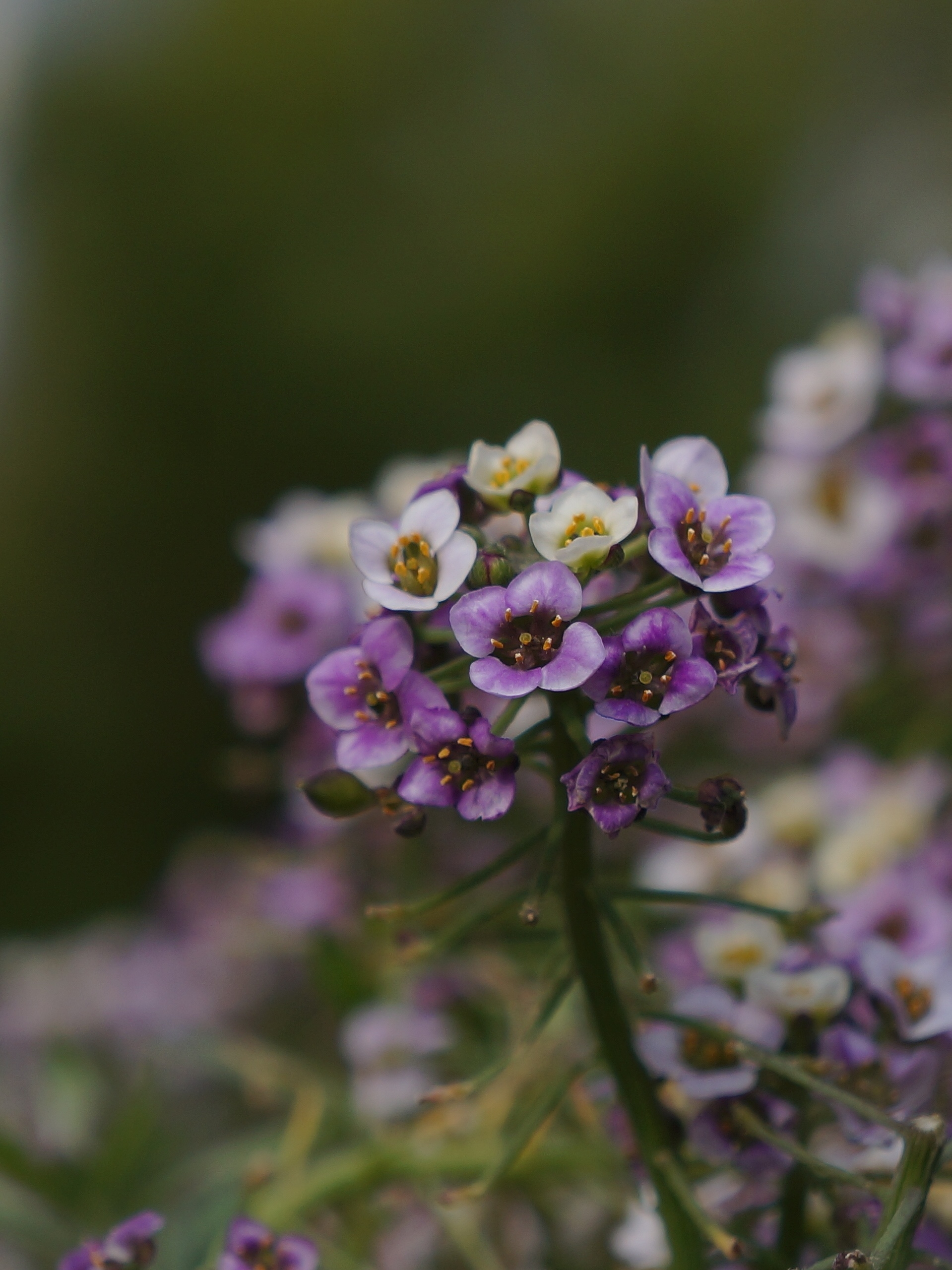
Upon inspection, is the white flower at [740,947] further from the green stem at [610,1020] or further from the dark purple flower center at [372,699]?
the dark purple flower center at [372,699]

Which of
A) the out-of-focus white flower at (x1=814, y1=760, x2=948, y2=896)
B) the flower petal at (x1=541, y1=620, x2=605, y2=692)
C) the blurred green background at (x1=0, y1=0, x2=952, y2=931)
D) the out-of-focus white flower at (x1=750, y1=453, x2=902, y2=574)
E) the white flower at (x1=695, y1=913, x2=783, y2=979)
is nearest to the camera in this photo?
the flower petal at (x1=541, y1=620, x2=605, y2=692)

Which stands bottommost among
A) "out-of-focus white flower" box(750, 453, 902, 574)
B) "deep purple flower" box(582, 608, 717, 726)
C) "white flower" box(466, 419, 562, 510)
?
"deep purple flower" box(582, 608, 717, 726)

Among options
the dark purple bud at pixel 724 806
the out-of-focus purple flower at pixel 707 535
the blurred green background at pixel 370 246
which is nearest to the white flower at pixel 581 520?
the out-of-focus purple flower at pixel 707 535

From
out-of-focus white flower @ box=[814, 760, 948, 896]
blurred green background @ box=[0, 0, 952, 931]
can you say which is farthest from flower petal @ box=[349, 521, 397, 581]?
blurred green background @ box=[0, 0, 952, 931]

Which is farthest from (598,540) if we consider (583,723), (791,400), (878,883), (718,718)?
(718,718)

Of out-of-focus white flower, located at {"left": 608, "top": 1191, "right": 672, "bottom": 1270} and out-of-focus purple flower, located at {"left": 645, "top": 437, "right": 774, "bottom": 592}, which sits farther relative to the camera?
out-of-focus white flower, located at {"left": 608, "top": 1191, "right": 672, "bottom": 1270}

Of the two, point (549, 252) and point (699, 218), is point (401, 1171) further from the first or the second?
point (699, 218)

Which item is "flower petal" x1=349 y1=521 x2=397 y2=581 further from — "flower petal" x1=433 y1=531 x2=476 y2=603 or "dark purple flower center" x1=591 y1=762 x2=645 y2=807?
"dark purple flower center" x1=591 y1=762 x2=645 y2=807

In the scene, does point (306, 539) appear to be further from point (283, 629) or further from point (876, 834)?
point (876, 834)

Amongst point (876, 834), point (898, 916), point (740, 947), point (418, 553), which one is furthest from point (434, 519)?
point (876, 834)
